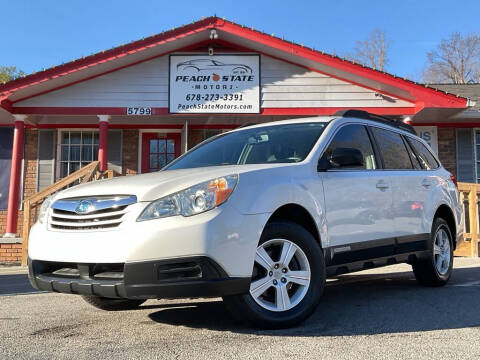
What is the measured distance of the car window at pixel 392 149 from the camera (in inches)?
181

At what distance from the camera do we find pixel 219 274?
2.85m

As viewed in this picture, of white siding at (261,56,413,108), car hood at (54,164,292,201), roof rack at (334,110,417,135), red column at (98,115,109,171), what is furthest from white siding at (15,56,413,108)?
car hood at (54,164,292,201)

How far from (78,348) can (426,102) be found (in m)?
9.22

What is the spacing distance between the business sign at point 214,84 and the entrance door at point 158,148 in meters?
1.96

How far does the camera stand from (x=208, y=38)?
10.4 metres

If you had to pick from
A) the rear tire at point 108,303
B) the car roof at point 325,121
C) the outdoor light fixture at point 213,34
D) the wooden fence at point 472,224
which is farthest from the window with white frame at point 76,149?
the wooden fence at point 472,224

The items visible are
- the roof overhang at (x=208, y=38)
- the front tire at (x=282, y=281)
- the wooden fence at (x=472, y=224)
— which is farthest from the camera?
the roof overhang at (x=208, y=38)

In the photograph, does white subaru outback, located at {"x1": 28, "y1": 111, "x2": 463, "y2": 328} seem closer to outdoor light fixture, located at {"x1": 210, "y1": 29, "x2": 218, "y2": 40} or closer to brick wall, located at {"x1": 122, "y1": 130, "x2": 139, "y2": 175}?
outdoor light fixture, located at {"x1": 210, "y1": 29, "x2": 218, "y2": 40}

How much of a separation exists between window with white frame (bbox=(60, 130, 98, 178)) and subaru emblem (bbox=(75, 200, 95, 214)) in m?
9.31

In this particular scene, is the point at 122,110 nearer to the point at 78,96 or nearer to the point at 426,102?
the point at 78,96

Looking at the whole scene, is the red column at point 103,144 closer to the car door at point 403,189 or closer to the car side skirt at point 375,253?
the car door at point 403,189

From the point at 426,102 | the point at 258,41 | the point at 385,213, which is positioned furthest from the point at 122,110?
the point at 385,213

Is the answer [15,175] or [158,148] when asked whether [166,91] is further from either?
[15,175]

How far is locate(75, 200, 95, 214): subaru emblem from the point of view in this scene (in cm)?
309
